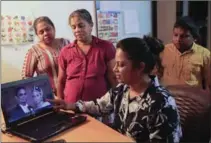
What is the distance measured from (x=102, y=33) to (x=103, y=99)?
5.87 ft

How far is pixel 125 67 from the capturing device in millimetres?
1239

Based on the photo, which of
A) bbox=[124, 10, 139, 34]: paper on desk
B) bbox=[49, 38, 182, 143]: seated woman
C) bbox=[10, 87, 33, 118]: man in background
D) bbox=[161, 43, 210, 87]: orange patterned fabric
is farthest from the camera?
bbox=[124, 10, 139, 34]: paper on desk

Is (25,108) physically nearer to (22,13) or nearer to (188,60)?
(188,60)

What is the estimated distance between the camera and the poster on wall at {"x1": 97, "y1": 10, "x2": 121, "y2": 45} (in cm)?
310

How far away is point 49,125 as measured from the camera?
1.27 metres

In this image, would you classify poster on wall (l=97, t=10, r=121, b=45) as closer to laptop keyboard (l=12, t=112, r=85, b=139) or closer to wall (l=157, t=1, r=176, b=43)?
wall (l=157, t=1, r=176, b=43)

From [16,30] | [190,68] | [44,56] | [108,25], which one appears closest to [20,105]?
[44,56]

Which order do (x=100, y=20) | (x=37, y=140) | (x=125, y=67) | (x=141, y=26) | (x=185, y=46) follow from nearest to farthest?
(x=37, y=140) → (x=125, y=67) → (x=185, y=46) → (x=100, y=20) → (x=141, y=26)

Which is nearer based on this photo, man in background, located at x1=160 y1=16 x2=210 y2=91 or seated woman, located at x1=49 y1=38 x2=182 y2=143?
seated woman, located at x1=49 y1=38 x2=182 y2=143

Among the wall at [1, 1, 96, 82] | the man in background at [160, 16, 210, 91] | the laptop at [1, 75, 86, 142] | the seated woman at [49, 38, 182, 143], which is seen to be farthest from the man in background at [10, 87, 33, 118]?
the wall at [1, 1, 96, 82]

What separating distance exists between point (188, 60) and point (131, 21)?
4.71 feet

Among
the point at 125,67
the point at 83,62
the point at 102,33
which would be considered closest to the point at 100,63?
the point at 83,62

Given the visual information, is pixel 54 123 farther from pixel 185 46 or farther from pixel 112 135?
pixel 185 46

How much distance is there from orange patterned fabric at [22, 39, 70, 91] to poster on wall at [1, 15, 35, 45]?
0.83m
